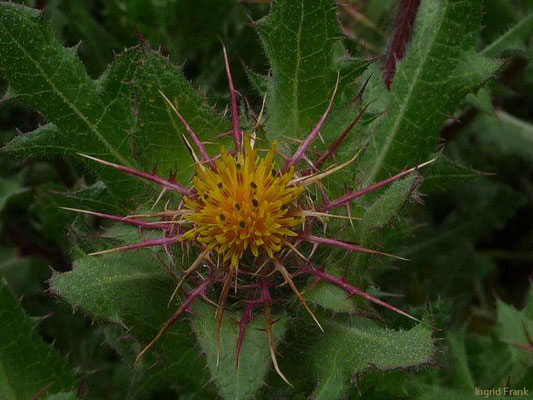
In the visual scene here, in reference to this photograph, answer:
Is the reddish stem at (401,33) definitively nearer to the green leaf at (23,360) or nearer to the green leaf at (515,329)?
the green leaf at (515,329)

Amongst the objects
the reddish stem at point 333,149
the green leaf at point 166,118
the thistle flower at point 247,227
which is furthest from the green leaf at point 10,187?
the reddish stem at point 333,149

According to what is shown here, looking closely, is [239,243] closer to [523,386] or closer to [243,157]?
[243,157]

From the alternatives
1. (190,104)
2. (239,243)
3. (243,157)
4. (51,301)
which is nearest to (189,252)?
(239,243)

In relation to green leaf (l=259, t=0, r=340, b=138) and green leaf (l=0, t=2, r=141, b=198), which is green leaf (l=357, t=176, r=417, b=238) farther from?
green leaf (l=0, t=2, r=141, b=198)

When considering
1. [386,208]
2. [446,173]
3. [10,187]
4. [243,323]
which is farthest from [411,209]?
[10,187]

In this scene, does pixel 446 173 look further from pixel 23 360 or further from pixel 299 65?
pixel 23 360
